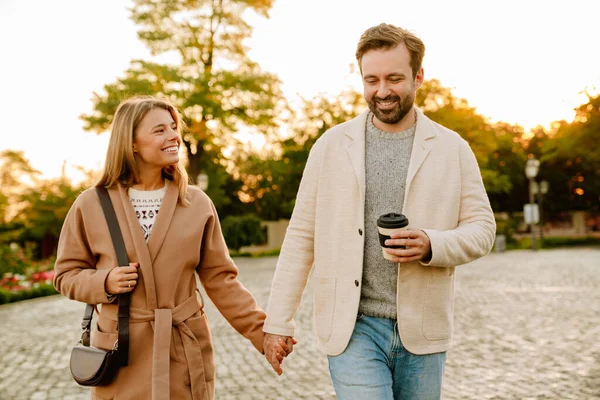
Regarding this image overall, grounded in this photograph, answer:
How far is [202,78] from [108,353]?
92.0ft

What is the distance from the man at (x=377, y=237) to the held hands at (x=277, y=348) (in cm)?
21

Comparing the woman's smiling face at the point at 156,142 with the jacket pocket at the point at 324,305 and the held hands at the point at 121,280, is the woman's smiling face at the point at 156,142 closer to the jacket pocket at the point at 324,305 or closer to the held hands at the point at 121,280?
the held hands at the point at 121,280

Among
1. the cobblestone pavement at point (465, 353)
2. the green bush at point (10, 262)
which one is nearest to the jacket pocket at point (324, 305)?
the cobblestone pavement at point (465, 353)

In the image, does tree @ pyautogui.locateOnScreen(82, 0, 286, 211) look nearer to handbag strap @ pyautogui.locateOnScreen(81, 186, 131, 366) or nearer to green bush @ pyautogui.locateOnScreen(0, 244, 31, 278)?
green bush @ pyautogui.locateOnScreen(0, 244, 31, 278)

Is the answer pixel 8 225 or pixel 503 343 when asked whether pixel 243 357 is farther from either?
pixel 8 225

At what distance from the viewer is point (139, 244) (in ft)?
9.53

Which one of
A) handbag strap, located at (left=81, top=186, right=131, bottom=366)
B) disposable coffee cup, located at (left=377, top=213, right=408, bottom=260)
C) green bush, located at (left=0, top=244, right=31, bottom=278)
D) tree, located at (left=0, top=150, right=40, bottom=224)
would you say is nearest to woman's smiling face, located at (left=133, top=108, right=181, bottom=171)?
handbag strap, located at (left=81, top=186, right=131, bottom=366)

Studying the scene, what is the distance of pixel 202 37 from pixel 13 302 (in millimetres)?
19120

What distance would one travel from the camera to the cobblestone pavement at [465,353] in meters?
6.04

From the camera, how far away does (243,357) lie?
7.50 metres

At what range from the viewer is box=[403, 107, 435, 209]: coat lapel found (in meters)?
2.80

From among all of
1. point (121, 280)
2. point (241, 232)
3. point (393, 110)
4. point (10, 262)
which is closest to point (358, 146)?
point (393, 110)

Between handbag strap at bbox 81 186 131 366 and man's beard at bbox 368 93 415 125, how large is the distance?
4.06ft

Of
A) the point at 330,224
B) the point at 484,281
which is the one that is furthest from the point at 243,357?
the point at 484,281
